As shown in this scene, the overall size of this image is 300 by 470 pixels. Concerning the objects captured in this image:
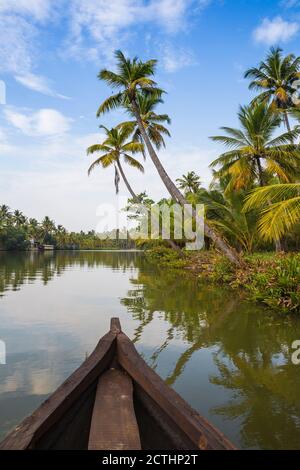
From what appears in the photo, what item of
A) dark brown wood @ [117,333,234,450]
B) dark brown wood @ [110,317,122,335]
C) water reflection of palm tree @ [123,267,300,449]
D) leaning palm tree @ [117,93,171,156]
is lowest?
water reflection of palm tree @ [123,267,300,449]

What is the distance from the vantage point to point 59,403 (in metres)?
2.38

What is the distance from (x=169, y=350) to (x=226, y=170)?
1270 centimetres

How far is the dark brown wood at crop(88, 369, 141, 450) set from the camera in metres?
2.26

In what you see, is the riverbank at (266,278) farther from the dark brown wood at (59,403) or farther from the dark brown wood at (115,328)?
the dark brown wood at (59,403)

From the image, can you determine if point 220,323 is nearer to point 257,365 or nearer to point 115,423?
point 257,365

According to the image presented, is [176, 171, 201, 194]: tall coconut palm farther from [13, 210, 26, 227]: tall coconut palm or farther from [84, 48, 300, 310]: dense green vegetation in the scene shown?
[13, 210, 26, 227]: tall coconut palm

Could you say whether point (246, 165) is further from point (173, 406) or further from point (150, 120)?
point (173, 406)

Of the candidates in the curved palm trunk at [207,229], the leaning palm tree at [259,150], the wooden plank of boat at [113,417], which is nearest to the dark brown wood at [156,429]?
the wooden plank of boat at [113,417]

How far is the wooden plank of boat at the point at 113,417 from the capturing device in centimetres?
209

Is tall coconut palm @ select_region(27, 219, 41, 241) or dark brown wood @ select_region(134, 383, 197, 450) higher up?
tall coconut palm @ select_region(27, 219, 41, 241)

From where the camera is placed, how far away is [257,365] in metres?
4.70

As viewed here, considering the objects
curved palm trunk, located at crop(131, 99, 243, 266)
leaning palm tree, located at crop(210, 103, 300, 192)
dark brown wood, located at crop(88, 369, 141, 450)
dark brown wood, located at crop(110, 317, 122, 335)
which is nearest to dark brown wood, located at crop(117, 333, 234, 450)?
dark brown wood, located at crop(88, 369, 141, 450)

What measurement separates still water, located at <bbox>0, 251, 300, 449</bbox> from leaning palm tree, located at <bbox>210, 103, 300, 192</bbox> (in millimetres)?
7281
